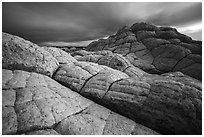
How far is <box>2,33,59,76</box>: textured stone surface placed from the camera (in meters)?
6.92

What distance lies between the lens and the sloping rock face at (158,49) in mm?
11930

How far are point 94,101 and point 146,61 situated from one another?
9149 mm

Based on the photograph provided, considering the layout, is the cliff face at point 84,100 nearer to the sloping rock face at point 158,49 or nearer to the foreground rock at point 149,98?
the foreground rock at point 149,98

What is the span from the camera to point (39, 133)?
4.28 m

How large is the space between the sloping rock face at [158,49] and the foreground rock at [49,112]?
8.23 meters

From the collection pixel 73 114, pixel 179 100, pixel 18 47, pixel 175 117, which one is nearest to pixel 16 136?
pixel 73 114

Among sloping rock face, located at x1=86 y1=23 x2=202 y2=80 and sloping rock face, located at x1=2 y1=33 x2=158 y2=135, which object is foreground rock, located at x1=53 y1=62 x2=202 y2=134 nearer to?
sloping rock face, located at x1=2 y1=33 x2=158 y2=135

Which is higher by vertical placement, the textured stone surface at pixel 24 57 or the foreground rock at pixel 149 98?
the textured stone surface at pixel 24 57

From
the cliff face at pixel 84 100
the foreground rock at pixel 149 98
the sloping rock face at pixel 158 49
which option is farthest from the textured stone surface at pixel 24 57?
the sloping rock face at pixel 158 49

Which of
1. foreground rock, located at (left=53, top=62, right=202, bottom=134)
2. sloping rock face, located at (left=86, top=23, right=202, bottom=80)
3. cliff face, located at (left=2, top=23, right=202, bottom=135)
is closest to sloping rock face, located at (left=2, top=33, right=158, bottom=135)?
cliff face, located at (left=2, top=23, right=202, bottom=135)

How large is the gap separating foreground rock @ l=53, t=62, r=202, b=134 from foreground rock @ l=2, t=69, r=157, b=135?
45 cm

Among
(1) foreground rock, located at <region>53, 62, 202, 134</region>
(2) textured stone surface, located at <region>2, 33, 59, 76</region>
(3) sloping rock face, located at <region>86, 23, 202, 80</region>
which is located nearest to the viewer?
(1) foreground rock, located at <region>53, 62, 202, 134</region>

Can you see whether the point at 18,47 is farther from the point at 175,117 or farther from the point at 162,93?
the point at 175,117

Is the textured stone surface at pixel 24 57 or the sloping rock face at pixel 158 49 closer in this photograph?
the textured stone surface at pixel 24 57
